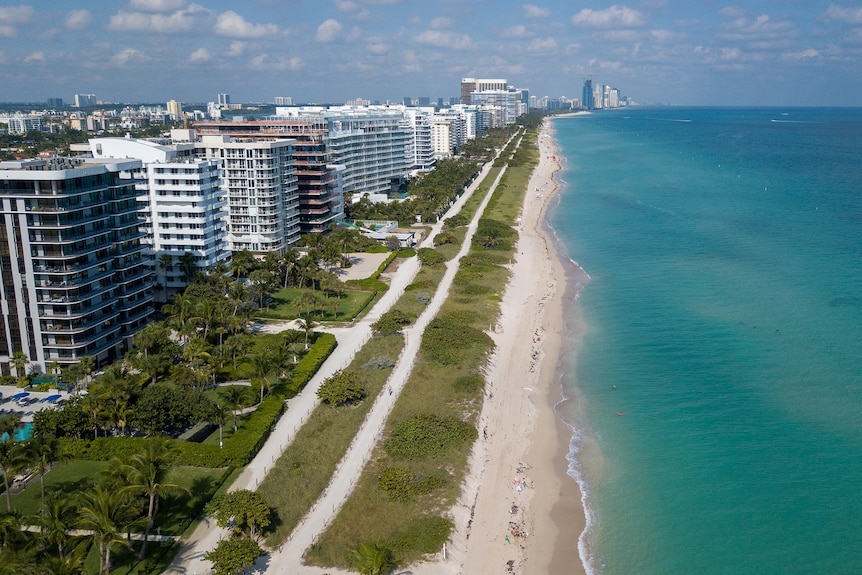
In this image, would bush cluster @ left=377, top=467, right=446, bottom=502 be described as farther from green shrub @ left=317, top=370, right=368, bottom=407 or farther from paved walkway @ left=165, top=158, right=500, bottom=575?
green shrub @ left=317, top=370, right=368, bottom=407

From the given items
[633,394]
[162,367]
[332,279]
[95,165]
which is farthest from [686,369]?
[95,165]

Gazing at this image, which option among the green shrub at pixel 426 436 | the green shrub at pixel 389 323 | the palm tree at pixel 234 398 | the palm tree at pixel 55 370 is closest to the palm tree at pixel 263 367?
the palm tree at pixel 234 398

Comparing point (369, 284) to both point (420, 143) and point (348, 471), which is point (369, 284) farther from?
point (420, 143)

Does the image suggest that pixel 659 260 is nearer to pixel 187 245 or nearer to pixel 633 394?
pixel 633 394

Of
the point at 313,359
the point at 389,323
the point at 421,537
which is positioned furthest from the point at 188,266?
the point at 421,537

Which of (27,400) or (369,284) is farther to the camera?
(369,284)

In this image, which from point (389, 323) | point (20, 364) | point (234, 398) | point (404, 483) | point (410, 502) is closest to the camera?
point (410, 502)
